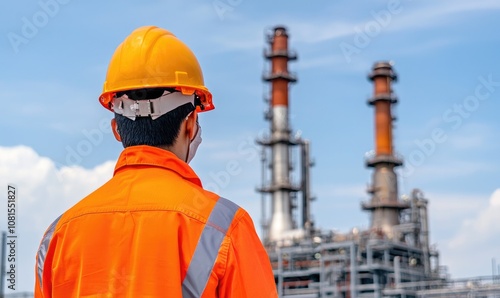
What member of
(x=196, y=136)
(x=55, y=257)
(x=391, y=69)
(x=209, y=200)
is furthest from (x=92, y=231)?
(x=391, y=69)

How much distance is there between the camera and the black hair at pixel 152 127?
193cm

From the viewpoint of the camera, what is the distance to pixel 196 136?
2037mm

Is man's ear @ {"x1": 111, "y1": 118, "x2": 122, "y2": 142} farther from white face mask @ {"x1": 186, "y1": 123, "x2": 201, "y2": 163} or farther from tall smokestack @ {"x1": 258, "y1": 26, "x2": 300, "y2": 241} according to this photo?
tall smokestack @ {"x1": 258, "y1": 26, "x2": 300, "y2": 241}

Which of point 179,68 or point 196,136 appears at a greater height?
point 179,68

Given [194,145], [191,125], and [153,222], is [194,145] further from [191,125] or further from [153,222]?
[153,222]

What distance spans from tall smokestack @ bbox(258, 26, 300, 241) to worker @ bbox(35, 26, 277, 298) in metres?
34.3

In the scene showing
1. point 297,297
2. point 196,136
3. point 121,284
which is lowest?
point 121,284

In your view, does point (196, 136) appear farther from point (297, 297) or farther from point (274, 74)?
point (274, 74)

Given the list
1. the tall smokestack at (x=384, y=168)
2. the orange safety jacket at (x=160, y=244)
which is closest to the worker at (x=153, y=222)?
the orange safety jacket at (x=160, y=244)

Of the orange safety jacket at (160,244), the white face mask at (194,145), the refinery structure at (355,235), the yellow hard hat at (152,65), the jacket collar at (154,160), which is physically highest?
the refinery structure at (355,235)

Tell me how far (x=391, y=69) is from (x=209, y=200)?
37647 millimetres

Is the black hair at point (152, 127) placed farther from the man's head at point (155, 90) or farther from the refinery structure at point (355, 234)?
the refinery structure at point (355, 234)

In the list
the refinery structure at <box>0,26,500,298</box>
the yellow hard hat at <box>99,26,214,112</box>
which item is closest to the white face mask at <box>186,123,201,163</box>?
the yellow hard hat at <box>99,26,214,112</box>

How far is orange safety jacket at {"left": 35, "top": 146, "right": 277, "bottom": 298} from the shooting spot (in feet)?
5.48
